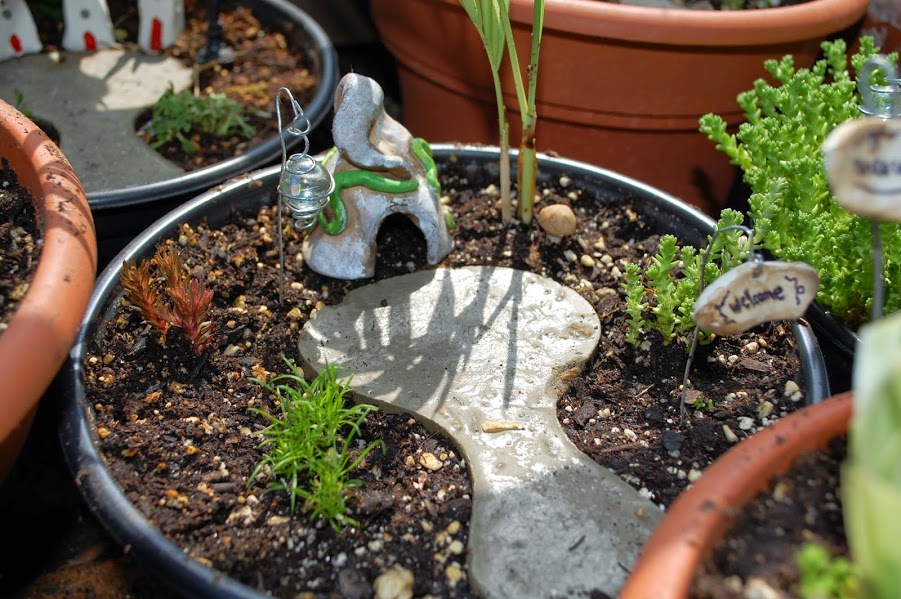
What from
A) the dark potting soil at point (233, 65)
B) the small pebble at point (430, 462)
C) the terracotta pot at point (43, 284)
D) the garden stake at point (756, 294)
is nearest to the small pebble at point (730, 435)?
the garden stake at point (756, 294)

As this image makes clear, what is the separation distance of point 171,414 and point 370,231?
1.58ft

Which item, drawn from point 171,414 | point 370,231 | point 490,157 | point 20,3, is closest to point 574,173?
point 490,157

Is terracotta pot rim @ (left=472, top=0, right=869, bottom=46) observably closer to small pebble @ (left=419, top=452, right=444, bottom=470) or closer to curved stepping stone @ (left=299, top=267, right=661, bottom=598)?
curved stepping stone @ (left=299, top=267, right=661, bottom=598)

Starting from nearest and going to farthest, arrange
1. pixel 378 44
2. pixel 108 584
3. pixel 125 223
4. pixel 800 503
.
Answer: pixel 800 503 < pixel 108 584 < pixel 125 223 < pixel 378 44

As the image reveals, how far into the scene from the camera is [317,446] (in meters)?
1.31

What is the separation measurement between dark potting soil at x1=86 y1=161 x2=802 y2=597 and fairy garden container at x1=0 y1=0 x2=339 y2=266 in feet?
0.84

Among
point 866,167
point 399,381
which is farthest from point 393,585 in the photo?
point 866,167

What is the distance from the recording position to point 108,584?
1.50 meters

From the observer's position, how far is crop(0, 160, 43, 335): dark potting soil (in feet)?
4.00

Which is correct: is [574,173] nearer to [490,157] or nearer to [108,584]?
[490,157]

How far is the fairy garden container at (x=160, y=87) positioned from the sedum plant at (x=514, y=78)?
1.71ft

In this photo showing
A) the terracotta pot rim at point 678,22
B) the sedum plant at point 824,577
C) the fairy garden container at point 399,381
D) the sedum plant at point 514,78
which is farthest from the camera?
the terracotta pot rim at point 678,22

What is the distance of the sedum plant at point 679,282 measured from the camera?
1335 millimetres

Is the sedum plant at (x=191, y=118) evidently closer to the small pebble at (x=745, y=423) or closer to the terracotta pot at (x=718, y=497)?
the small pebble at (x=745, y=423)
